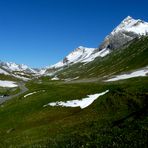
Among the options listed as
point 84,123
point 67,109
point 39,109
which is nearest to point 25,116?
point 39,109

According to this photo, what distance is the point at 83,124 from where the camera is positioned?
46.3m

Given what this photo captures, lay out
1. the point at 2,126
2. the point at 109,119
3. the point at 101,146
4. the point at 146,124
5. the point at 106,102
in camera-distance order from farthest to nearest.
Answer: the point at 2,126 < the point at 106,102 < the point at 109,119 < the point at 146,124 < the point at 101,146

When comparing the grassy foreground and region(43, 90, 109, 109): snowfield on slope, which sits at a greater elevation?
region(43, 90, 109, 109): snowfield on slope

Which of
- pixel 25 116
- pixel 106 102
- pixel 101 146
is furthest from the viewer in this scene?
pixel 25 116

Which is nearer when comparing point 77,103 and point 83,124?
point 83,124

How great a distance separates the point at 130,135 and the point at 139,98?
21463mm

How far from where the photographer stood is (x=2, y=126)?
2557 inches

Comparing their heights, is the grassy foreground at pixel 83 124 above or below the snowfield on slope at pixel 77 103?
below

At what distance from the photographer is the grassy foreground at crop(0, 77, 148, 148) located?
31756 millimetres

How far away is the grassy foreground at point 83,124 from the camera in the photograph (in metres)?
31.8

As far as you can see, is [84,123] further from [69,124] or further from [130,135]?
[130,135]

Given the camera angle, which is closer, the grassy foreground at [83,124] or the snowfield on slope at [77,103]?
the grassy foreground at [83,124]

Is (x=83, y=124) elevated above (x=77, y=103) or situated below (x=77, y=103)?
below

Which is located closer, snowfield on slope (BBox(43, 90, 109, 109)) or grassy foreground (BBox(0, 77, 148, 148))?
grassy foreground (BBox(0, 77, 148, 148))
